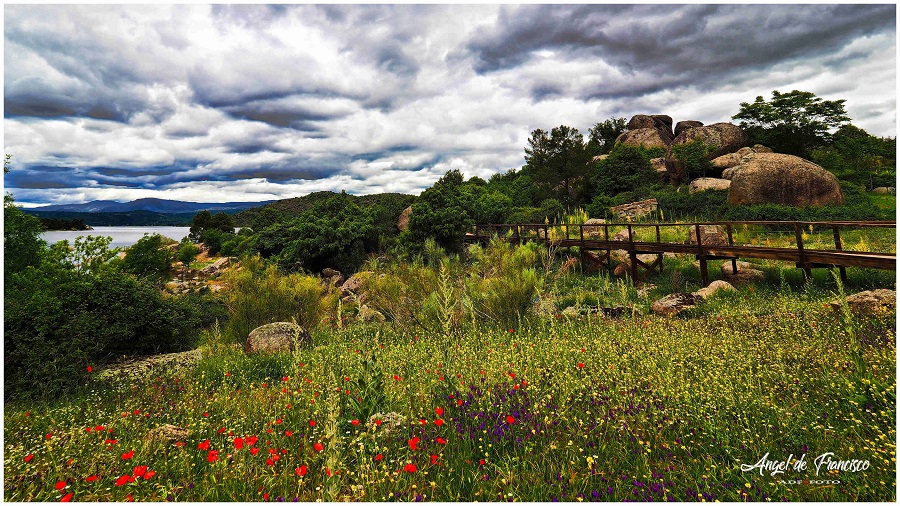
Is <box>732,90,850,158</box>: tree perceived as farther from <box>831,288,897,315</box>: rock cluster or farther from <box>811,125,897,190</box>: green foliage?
<box>831,288,897,315</box>: rock cluster

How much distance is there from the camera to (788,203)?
2191cm

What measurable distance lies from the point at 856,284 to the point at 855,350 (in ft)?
26.6

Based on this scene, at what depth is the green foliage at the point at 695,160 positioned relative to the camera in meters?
31.4

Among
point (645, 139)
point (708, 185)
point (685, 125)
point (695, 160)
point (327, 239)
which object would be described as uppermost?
A: point (685, 125)

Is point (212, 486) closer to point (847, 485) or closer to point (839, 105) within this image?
point (847, 485)

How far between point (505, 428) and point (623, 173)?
31.9 meters

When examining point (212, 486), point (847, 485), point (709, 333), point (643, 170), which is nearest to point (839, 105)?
point (643, 170)

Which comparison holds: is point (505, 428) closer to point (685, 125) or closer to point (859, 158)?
point (859, 158)

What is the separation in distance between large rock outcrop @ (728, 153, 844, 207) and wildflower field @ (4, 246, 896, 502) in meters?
20.1

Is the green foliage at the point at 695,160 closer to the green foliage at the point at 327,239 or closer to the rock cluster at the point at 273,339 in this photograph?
the green foliage at the point at 327,239

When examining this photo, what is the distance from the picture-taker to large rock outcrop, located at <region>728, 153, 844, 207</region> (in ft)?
71.2

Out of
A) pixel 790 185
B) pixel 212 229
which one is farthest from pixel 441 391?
pixel 212 229

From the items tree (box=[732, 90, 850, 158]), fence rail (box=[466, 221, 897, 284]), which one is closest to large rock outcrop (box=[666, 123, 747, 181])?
tree (box=[732, 90, 850, 158])
